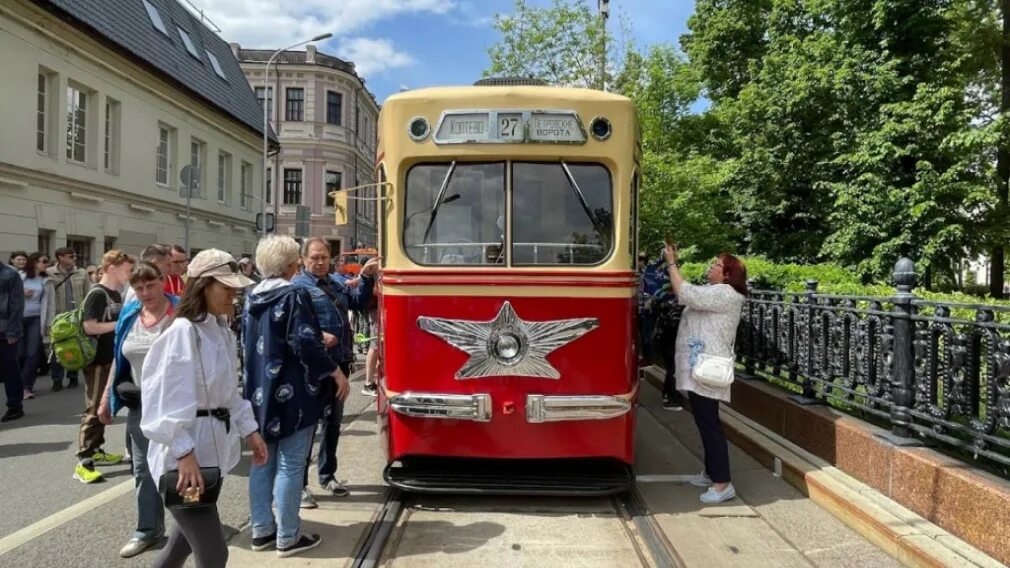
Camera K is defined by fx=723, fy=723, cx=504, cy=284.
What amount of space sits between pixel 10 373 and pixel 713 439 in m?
7.58

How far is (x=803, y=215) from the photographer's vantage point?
21.0 m

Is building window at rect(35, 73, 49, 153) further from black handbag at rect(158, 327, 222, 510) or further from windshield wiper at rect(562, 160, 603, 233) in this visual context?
black handbag at rect(158, 327, 222, 510)

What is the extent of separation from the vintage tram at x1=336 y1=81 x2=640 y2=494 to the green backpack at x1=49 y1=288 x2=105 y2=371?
246cm

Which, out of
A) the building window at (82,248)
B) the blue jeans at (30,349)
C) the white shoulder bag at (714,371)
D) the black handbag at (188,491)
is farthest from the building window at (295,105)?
the black handbag at (188,491)

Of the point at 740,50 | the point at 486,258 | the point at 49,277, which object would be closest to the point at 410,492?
the point at 486,258

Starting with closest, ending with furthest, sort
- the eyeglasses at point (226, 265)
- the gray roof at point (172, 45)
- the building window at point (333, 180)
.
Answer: the eyeglasses at point (226, 265) → the gray roof at point (172, 45) → the building window at point (333, 180)

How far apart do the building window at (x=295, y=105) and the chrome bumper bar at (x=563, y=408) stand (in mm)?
40919

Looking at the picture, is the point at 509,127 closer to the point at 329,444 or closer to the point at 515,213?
the point at 515,213

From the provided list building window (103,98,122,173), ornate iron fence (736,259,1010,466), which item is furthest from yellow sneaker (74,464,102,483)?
building window (103,98,122,173)

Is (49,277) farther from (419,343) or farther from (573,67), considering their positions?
(573,67)

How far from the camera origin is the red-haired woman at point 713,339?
5.21 m

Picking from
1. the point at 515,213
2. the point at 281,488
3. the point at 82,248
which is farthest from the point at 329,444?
the point at 82,248

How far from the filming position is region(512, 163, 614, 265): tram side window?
520 cm

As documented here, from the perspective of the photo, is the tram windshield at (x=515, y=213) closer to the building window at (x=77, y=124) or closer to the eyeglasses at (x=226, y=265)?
the eyeglasses at (x=226, y=265)
